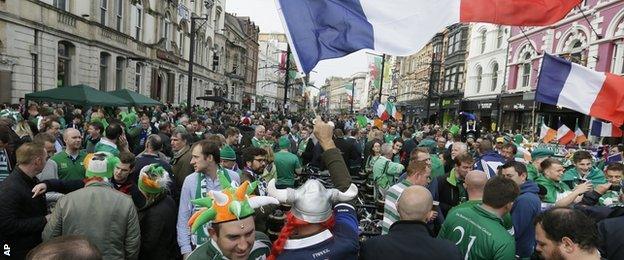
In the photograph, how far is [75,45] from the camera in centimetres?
1991

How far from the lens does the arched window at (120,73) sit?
82.7ft

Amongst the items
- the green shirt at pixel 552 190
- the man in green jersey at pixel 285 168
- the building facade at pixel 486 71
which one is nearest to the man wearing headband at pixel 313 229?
the green shirt at pixel 552 190

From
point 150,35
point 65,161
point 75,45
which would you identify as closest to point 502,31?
point 150,35

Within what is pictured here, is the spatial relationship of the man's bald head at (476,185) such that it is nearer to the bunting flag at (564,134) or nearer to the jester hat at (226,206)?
the jester hat at (226,206)

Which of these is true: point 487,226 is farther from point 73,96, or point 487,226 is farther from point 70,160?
point 73,96

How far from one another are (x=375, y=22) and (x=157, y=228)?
112 inches

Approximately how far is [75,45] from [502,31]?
1075 inches

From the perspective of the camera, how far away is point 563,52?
23375mm

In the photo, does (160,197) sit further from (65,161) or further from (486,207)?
(486,207)

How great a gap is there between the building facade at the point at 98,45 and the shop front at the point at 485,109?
69.9 ft

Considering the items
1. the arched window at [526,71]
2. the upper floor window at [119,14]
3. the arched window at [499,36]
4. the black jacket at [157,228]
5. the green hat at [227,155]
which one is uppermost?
the arched window at [499,36]

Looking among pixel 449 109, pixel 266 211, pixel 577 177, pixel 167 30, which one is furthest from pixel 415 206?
pixel 449 109

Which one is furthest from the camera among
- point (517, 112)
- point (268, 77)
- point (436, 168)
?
point (268, 77)

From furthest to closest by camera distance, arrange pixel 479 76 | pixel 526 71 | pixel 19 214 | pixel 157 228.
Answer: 1. pixel 479 76
2. pixel 526 71
3. pixel 157 228
4. pixel 19 214
